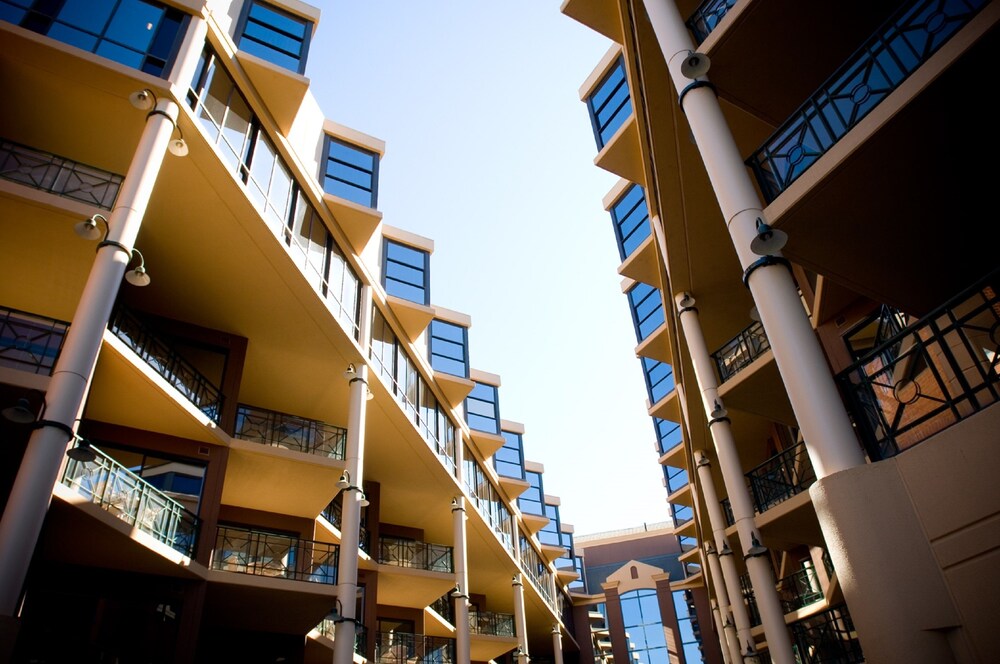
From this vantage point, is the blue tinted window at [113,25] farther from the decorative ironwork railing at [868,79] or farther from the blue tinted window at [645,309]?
the blue tinted window at [645,309]

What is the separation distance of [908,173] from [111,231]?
35.9ft

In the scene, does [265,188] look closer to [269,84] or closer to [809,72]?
[269,84]

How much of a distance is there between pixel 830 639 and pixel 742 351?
7.58 m

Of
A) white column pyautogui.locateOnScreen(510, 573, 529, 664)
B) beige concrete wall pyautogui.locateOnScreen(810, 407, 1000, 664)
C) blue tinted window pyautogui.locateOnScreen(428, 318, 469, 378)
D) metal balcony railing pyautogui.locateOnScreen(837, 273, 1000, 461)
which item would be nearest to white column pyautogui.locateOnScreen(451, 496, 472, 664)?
blue tinted window pyautogui.locateOnScreen(428, 318, 469, 378)

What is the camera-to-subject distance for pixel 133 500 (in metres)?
12.7

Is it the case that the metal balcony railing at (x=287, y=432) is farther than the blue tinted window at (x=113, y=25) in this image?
Yes

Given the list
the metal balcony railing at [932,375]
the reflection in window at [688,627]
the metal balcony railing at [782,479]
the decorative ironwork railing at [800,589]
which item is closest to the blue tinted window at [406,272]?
the metal balcony railing at [782,479]

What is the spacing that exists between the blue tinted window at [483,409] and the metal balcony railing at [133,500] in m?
17.1

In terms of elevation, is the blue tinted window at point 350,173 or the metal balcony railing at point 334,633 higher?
the blue tinted window at point 350,173

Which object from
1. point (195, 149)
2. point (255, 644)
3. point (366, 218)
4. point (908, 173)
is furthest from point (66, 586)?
point (908, 173)

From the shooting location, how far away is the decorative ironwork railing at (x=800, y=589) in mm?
19375

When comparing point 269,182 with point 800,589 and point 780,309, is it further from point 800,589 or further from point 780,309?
point 800,589

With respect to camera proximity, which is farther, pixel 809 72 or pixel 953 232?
pixel 809 72

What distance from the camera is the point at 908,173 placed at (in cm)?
726
